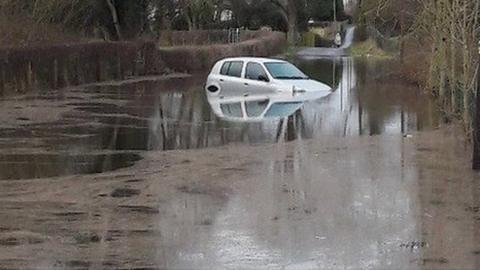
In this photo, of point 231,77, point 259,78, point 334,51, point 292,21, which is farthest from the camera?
point 292,21

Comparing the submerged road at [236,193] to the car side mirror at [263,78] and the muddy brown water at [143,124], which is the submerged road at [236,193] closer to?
the muddy brown water at [143,124]

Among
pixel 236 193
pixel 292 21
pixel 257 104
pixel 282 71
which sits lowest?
pixel 292 21

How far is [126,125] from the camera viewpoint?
20516mm

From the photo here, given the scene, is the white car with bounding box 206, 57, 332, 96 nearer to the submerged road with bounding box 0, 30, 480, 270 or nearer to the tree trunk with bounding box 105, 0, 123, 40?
Result: the submerged road with bounding box 0, 30, 480, 270

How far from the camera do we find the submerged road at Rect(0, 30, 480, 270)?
342 inches

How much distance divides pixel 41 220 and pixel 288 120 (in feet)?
37.7

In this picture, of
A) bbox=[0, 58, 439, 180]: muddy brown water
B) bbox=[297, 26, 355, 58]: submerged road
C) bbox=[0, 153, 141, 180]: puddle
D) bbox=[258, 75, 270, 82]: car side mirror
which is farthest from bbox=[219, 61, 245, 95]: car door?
bbox=[297, 26, 355, 58]: submerged road

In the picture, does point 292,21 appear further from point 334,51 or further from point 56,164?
point 56,164

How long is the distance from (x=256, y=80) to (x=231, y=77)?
3.84 feet

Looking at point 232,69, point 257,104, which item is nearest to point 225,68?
point 232,69

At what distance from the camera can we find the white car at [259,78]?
2822 cm

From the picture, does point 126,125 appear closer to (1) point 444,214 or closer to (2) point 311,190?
(2) point 311,190

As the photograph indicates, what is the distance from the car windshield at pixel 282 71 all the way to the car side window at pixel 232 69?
1.06 m

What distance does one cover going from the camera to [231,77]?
2964 cm
